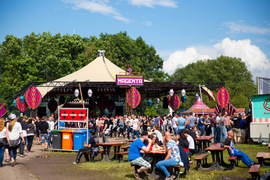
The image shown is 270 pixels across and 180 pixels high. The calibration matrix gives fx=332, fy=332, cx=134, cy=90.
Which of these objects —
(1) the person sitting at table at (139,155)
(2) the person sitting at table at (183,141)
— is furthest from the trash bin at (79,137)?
(1) the person sitting at table at (139,155)

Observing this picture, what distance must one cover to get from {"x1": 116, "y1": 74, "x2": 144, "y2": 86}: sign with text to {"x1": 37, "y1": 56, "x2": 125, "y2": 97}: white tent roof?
176 inches

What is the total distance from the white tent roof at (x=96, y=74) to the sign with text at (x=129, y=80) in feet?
14.7

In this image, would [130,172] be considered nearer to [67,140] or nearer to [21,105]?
[67,140]

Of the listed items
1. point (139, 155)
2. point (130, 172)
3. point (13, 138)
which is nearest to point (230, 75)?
point (130, 172)

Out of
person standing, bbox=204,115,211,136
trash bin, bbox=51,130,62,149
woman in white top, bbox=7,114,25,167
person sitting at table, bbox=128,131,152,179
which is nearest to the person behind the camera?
person sitting at table, bbox=128,131,152,179

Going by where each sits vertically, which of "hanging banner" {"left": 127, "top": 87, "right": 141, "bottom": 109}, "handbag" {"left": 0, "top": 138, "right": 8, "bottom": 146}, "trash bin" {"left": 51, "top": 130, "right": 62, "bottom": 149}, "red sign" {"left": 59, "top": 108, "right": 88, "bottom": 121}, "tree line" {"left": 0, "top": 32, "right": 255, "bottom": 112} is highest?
"tree line" {"left": 0, "top": 32, "right": 255, "bottom": 112}

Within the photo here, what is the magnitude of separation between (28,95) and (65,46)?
77.1 ft

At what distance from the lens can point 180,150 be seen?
883 centimetres

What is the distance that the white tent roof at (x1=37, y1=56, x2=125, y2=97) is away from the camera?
2975cm

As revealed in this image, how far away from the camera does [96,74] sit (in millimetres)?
30922

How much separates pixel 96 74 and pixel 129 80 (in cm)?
626

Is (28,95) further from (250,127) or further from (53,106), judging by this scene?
(250,127)

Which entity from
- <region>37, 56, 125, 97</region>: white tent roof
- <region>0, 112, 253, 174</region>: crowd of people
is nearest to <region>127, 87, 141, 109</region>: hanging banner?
<region>0, 112, 253, 174</region>: crowd of people

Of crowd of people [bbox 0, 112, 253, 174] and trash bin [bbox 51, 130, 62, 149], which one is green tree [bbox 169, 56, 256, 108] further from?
trash bin [bbox 51, 130, 62, 149]
